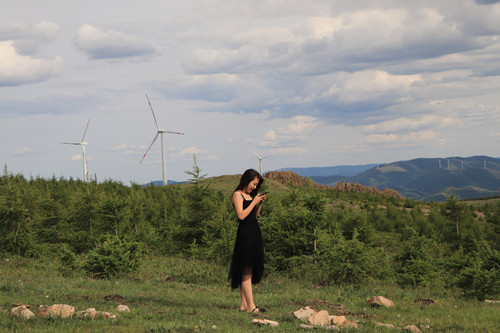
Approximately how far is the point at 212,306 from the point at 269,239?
10.6m

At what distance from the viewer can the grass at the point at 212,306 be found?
29.0 ft

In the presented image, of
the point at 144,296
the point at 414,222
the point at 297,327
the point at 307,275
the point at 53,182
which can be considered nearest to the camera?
the point at 297,327

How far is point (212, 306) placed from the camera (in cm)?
1165

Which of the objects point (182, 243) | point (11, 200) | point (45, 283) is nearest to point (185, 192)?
point (182, 243)

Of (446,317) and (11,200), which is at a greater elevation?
(11,200)

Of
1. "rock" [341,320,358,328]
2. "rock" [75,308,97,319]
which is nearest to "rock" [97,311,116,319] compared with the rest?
"rock" [75,308,97,319]

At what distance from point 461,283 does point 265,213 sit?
42.1ft

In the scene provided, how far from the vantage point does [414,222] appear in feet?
160

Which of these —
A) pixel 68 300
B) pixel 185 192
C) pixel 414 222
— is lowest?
pixel 414 222

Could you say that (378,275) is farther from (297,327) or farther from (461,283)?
(297,327)

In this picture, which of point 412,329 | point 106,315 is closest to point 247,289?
point 106,315

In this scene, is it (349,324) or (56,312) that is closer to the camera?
(56,312)

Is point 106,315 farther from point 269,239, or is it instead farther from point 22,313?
point 269,239

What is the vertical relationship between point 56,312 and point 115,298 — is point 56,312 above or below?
above
